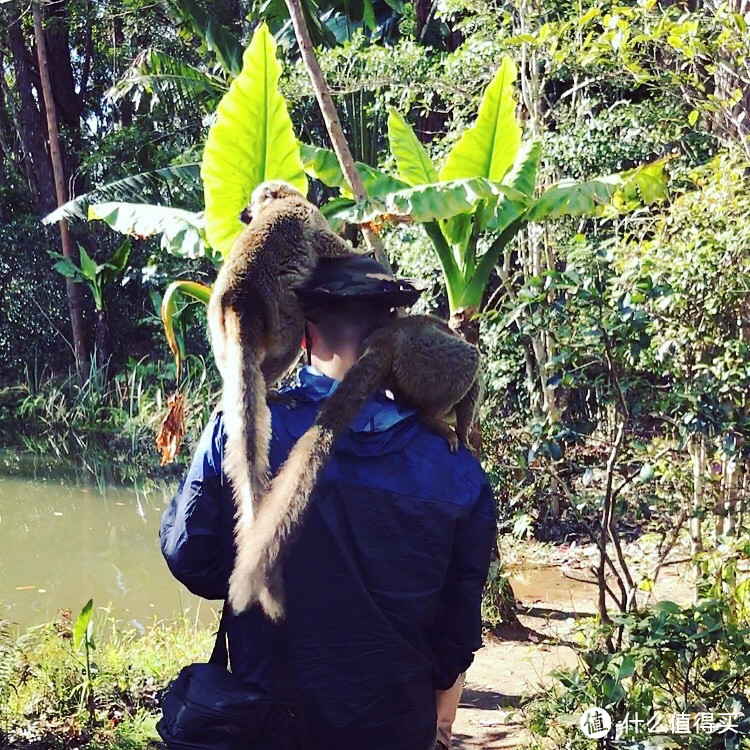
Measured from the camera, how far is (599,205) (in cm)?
587

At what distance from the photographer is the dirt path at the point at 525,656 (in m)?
4.53

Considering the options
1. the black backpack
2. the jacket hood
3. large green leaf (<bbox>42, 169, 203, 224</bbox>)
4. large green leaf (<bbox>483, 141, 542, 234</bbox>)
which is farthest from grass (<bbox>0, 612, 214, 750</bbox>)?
large green leaf (<bbox>42, 169, 203, 224</bbox>)

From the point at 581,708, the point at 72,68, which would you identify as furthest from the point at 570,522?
the point at 72,68

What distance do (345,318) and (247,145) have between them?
3689 mm

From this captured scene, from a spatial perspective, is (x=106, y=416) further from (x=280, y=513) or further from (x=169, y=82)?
(x=280, y=513)

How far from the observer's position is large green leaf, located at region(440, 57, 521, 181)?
5.61m

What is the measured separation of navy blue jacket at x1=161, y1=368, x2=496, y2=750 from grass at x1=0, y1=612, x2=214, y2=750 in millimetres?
2482

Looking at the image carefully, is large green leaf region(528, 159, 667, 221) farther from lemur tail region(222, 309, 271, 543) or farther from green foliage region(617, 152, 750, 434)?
lemur tail region(222, 309, 271, 543)

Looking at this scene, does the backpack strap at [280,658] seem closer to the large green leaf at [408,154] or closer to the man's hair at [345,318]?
the man's hair at [345,318]

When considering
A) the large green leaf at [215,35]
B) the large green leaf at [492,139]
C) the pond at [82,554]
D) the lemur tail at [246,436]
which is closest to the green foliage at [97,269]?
the large green leaf at [215,35]

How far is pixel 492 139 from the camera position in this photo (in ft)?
19.0

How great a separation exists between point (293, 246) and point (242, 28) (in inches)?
571

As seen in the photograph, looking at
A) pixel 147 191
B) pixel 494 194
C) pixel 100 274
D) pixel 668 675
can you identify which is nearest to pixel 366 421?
pixel 668 675

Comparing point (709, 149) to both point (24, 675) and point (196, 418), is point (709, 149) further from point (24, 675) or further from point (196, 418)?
point (196, 418)
